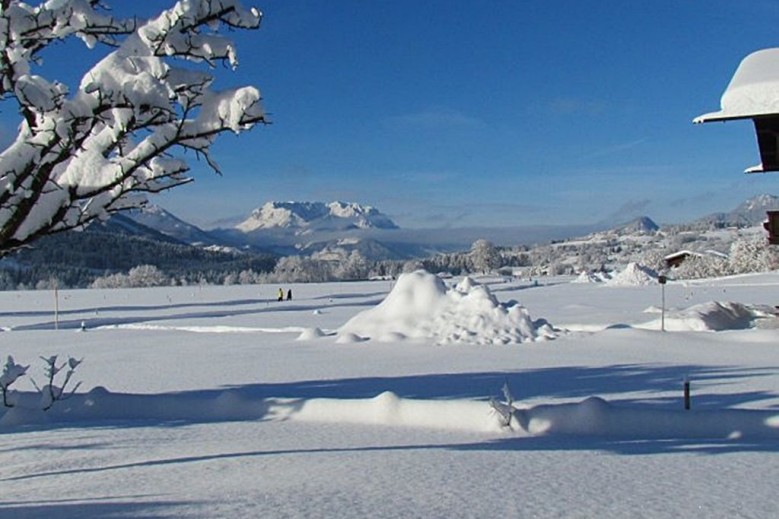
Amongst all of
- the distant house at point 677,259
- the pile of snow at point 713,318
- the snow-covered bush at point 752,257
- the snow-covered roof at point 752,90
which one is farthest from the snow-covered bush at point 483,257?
the snow-covered roof at point 752,90

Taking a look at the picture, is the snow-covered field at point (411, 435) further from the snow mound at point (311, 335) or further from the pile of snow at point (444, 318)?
the snow mound at point (311, 335)

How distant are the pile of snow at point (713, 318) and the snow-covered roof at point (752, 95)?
1142cm

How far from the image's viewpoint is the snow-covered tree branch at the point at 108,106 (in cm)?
502

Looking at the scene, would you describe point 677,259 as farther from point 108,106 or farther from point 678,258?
point 108,106

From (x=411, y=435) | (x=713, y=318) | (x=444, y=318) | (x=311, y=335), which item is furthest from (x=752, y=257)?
(x=411, y=435)

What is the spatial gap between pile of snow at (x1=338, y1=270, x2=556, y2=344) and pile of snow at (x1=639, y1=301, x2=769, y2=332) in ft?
13.7

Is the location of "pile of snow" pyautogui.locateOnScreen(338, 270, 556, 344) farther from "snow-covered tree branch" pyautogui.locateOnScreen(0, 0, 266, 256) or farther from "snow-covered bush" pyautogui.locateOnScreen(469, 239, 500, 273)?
"snow-covered bush" pyautogui.locateOnScreen(469, 239, 500, 273)

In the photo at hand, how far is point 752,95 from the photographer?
1116 cm

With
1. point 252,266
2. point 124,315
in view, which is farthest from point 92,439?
point 252,266

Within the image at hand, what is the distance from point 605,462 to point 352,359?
10.9 meters

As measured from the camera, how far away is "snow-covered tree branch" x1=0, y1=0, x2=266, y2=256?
198 inches

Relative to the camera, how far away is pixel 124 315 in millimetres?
41500

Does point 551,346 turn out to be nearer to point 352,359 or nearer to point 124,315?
point 352,359

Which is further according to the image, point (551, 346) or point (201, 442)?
point (551, 346)
